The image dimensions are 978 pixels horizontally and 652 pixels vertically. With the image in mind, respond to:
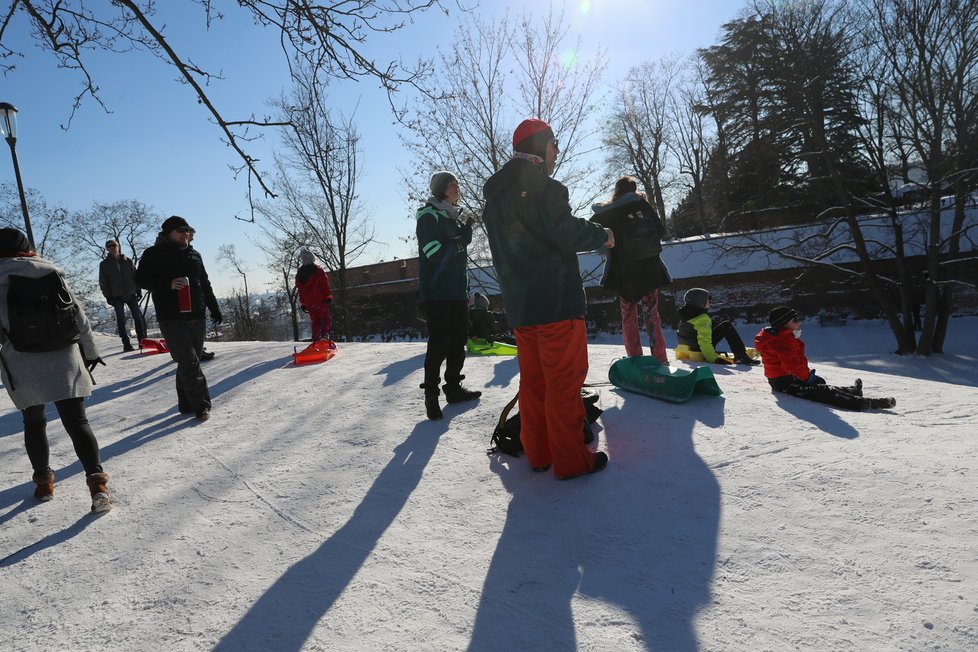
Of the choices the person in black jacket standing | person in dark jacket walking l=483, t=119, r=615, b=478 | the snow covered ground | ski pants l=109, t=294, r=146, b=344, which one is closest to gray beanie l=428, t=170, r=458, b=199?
person in dark jacket walking l=483, t=119, r=615, b=478

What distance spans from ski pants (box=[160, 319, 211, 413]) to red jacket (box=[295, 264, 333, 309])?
9.42 ft

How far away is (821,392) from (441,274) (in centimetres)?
320

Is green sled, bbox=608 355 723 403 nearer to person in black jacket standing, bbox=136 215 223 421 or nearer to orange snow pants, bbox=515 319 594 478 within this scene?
orange snow pants, bbox=515 319 594 478

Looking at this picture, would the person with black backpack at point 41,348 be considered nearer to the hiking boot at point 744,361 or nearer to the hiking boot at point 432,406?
the hiking boot at point 432,406

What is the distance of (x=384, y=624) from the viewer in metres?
2.02

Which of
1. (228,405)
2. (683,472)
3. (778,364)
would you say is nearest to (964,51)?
(778,364)

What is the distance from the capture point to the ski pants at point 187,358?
504 centimetres

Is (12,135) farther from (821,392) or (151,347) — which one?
(821,392)

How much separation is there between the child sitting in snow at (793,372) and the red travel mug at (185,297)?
5.32 m

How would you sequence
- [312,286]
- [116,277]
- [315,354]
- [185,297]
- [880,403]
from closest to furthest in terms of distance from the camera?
[880,403] → [185,297] → [315,354] → [312,286] → [116,277]

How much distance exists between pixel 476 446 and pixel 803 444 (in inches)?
82.5

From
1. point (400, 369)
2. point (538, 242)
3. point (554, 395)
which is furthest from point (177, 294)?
point (554, 395)

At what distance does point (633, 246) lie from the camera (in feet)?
15.7

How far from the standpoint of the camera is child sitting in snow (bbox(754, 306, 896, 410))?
4.16m
